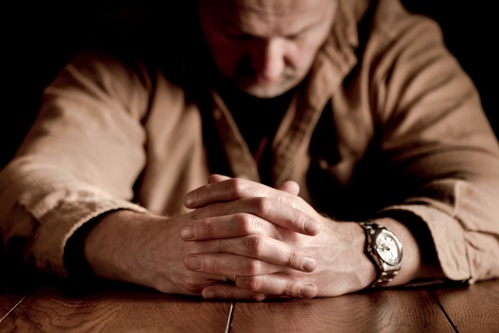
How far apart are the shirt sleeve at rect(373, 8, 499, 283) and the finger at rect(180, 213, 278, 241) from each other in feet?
1.03

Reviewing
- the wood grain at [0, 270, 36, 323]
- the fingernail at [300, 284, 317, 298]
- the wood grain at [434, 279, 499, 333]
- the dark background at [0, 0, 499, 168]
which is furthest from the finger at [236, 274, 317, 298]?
the dark background at [0, 0, 499, 168]

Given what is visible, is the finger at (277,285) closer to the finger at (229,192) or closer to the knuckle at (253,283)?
the knuckle at (253,283)

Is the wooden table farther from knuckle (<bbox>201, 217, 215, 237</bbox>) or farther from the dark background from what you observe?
the dark background

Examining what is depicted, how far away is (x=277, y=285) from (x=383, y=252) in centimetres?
21

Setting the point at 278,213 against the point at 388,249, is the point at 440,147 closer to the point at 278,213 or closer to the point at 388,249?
the point at 388,249

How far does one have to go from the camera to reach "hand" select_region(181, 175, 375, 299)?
1.18 metres

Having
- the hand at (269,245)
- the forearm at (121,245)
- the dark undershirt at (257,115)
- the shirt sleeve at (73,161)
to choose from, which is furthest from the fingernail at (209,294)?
the dark undershirt at (257,115)

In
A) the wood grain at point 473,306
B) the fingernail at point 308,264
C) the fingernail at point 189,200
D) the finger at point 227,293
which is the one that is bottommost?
the wood grain at point 473,306

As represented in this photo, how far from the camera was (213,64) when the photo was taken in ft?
5.93

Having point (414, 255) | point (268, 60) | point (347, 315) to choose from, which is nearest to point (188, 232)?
point (347, 315)

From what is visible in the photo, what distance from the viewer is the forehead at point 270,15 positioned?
1585mm

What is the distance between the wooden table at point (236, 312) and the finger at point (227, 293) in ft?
0.04

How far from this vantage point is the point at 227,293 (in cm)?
122

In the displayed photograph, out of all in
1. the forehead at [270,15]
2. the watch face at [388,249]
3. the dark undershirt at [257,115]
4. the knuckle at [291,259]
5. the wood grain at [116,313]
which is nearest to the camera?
the wood grain at [116,313]
